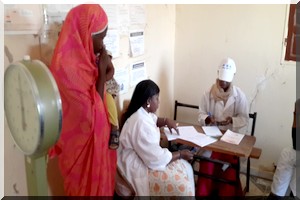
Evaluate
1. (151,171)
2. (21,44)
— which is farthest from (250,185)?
(21,44)

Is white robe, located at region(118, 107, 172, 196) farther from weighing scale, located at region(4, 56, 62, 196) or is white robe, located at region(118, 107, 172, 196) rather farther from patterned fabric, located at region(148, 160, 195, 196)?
weighing scale, located at region(4, 56, 62, 196)

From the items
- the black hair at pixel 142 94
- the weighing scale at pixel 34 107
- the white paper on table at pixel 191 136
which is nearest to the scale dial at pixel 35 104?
the weighing scale at pixel 34 107

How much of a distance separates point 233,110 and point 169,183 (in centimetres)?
87

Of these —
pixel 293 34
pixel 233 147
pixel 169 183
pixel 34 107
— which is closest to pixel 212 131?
pixel 233 147

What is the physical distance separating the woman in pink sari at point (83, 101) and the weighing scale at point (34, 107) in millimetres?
324

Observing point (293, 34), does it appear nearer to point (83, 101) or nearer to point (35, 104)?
point (83, 101)

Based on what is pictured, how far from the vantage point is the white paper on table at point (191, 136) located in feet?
6.19

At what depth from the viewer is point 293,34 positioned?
7.29 feet

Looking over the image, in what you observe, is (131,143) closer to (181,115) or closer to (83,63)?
(83,63)

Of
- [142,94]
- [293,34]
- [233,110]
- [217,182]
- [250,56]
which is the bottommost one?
[217,182]

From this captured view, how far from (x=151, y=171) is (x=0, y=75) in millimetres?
982

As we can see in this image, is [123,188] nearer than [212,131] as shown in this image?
Yes

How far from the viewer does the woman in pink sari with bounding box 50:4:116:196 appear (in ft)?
3.92

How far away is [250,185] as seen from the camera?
252cm
